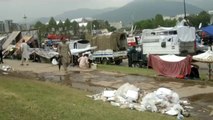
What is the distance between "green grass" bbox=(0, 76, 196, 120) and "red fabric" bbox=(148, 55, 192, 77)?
300 inches

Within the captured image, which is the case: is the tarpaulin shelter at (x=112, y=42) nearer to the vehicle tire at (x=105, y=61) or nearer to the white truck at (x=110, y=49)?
the white truck at (x=110, y=49)

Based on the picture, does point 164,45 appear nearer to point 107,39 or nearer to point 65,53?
point 107,39

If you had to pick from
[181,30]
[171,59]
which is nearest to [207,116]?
[171,59]

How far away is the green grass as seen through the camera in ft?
27.9

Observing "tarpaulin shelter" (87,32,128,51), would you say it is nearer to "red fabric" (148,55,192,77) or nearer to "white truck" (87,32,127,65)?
"white truck" (87,32,127,65)

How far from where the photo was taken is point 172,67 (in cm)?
1917

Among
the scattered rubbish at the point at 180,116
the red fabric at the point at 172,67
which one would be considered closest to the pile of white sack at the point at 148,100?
the scattered rubbish at the point at 180,116

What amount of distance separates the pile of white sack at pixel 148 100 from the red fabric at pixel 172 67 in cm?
562

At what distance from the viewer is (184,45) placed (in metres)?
28.4

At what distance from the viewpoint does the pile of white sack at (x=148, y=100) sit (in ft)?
38.2

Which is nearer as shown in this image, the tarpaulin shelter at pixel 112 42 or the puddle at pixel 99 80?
the puddle at pixel 99 80

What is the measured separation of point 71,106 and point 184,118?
316cm

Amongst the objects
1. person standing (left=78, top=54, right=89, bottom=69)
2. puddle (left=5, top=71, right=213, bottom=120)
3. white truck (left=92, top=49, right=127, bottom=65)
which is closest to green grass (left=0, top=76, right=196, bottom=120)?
puddle (left=5, top=71, right=213, bottom=120)

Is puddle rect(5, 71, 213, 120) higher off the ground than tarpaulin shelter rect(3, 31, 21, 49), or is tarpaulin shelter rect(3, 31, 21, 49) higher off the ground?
tarpaulin shelter rect(3, 31, 21, 49)
